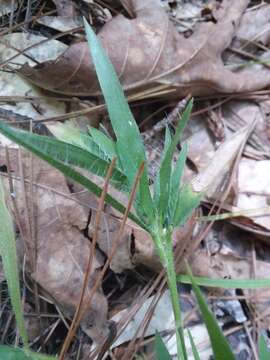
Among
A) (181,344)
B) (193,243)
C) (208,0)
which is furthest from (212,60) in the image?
(181,344)

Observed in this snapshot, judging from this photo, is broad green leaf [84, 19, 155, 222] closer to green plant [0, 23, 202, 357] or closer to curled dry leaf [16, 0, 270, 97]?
green plant [0, 23, 202, 357]

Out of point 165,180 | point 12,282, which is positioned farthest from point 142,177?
point 12,282

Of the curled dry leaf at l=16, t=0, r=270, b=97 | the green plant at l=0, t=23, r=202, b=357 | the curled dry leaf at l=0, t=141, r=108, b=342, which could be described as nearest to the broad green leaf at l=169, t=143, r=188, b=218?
the green plant at l=0, t=23, r=202, b=357

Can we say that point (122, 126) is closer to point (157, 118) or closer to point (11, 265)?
point (11, 265)

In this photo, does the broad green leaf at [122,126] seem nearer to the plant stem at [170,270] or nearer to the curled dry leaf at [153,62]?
the plant stem at [170,270]

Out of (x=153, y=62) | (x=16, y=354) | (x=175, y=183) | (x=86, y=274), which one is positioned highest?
(x=153, y=62)
